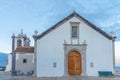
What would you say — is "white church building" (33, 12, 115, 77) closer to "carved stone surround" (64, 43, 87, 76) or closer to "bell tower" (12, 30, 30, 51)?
"carved stone surround" (64, 43, 87, 76)

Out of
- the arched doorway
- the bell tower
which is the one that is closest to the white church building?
the arched doorway

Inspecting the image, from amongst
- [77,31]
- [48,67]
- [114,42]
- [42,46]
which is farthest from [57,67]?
[114,42]

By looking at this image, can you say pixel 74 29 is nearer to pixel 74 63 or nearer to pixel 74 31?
pixel 74 31

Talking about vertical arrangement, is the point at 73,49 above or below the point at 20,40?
below

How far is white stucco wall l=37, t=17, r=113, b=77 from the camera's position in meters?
27.5

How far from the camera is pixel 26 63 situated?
37156mm

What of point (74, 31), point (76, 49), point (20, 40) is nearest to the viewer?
point (76, 49)

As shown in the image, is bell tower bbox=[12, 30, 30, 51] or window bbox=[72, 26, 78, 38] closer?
window bbox=[72, 26, 78, 38]

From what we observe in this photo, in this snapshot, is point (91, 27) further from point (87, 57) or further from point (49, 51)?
point (49, 51)

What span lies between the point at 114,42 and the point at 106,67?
289 centimetres

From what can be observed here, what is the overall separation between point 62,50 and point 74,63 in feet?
6.42

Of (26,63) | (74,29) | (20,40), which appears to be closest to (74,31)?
(74,29)

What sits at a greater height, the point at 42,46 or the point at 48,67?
the point at 42,46

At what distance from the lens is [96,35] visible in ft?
92.9
